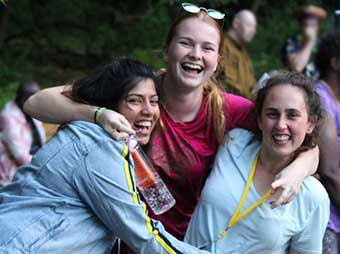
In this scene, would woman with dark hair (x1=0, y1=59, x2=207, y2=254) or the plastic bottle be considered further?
the plastic bottle

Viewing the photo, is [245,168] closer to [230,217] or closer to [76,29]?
[230,217]

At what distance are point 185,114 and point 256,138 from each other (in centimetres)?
35

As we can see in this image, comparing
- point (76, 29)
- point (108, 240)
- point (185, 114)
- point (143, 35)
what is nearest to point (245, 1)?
point (143, 35)

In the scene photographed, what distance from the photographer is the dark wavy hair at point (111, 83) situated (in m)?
2.96

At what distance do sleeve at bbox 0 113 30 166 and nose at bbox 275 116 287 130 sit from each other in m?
3.39

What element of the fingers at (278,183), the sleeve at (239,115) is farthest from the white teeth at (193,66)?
the fingers at (278,183)

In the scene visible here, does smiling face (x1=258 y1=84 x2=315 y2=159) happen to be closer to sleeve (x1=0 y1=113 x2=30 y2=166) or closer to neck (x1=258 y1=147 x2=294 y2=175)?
neck (x1=258 y1=147 x2=294 y2=175)

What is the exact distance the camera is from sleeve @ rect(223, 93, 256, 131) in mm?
3414

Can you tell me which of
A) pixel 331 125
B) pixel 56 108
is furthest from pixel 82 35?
pixel 56 108

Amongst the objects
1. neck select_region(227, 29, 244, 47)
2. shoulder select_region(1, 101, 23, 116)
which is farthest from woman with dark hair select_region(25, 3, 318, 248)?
neck select_region(227, 29, 244, 47)

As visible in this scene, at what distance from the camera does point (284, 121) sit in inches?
123

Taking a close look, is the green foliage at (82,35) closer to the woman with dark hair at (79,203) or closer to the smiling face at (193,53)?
the smiling face at (193,53)

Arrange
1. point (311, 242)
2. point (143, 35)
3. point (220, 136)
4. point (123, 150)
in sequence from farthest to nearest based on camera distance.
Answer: point (143, 35)
point (220, 136)
point (311, 242)
point (123, 150)

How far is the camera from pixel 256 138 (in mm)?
3355
